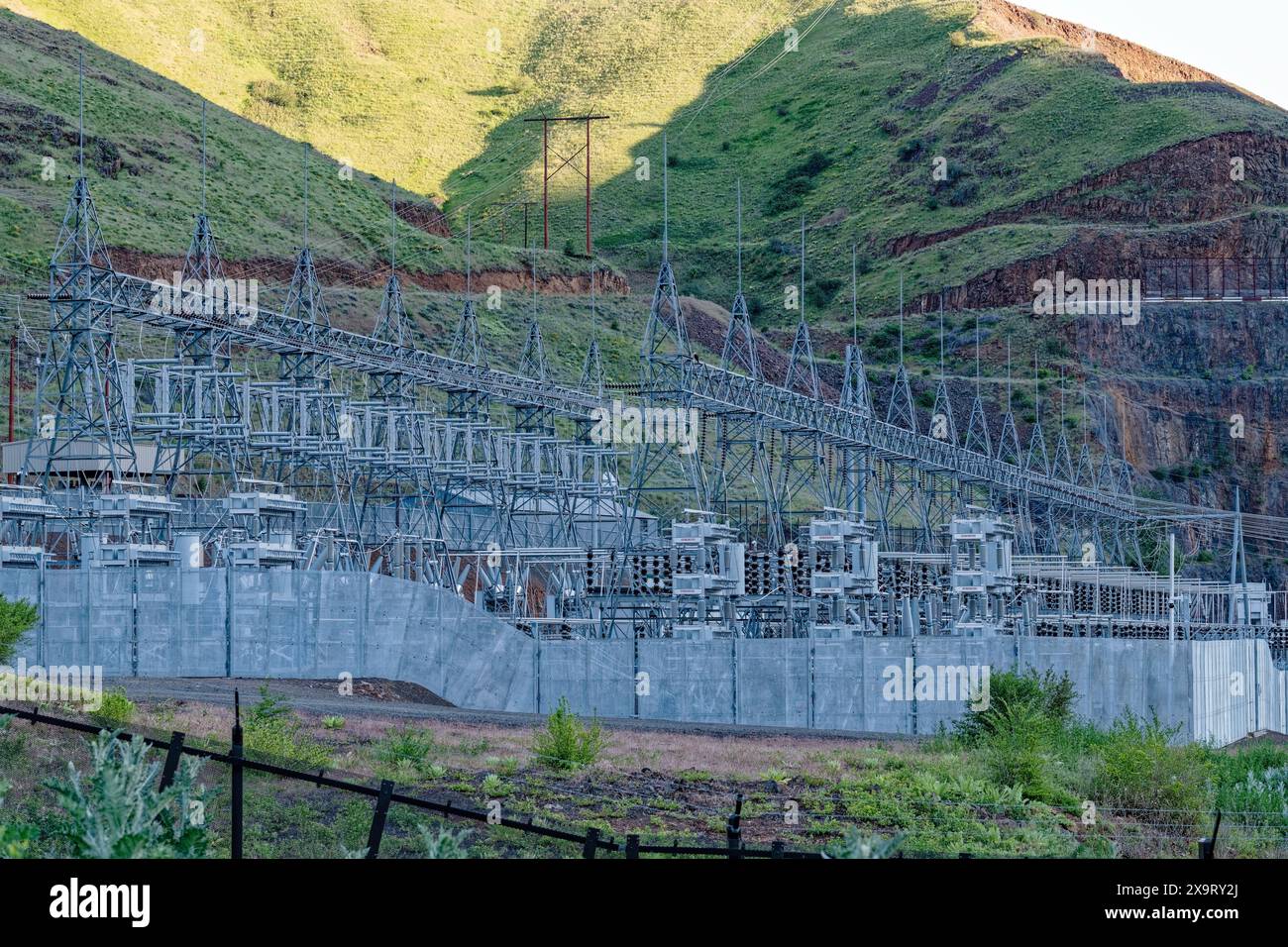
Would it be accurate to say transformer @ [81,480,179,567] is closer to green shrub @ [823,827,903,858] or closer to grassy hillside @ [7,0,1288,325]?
green shrub @ [823,827,903,858]

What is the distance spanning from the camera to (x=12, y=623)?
27.6 m

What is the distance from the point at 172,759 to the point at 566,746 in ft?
28.1

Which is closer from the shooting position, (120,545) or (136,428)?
(120,545)

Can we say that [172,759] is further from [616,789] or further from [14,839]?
[616,789]

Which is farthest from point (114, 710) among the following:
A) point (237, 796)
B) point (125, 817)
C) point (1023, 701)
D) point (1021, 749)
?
point (1023, 701)

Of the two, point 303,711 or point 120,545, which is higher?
point 120,545

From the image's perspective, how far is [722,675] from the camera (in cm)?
3303

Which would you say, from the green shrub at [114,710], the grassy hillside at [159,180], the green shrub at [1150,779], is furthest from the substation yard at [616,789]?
the grassy hillside at [159,180]

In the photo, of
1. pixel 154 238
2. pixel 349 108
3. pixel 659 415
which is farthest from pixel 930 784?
pixel 349 108

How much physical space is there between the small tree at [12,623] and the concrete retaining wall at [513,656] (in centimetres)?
150

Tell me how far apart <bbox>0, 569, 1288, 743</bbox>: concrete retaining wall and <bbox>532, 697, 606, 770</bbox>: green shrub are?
8.82 metres

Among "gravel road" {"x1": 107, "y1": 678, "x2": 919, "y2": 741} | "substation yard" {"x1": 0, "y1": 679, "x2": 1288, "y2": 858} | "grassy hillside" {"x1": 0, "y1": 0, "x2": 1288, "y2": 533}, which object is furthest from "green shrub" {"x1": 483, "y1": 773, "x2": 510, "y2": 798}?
"grassy hillside" {"x1": 0, "y1": 0, "x2": 1288, "y2": 533}
